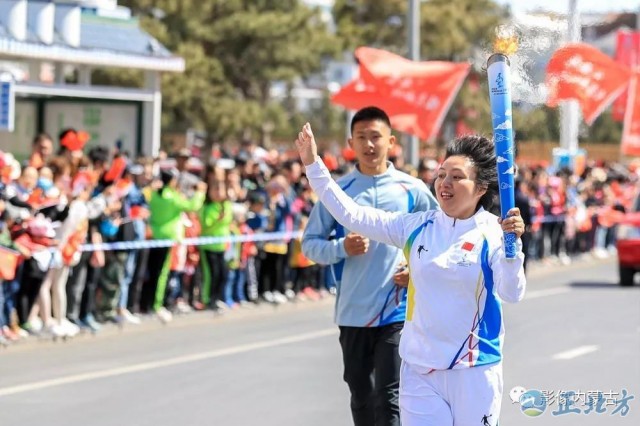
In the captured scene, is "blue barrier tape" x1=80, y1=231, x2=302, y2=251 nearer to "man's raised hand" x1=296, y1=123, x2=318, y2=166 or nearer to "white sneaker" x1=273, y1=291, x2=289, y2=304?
"white sneaker" x1=273, y1=291, x2=289, y2=304

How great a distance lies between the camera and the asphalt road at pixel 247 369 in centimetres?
1009

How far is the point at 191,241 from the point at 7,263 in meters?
3.58

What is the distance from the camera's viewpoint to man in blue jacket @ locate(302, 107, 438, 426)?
760cm

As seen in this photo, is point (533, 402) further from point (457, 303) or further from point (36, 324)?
point (36, 324)

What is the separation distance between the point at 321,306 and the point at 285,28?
862 inches

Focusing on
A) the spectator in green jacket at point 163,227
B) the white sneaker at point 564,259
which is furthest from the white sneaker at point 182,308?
the white sneaker at point 564,259

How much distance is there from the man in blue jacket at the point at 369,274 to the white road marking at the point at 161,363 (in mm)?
3954

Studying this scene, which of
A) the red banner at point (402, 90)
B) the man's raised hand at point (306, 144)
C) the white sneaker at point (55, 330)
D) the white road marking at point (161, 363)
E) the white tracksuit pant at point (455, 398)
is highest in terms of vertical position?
the red banner at point (402, 90)

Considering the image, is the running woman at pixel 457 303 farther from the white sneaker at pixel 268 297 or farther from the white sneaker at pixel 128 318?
the white sneaker at pixel 268 297

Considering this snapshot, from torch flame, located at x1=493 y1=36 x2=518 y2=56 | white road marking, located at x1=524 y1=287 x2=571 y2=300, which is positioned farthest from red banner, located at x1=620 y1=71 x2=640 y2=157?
torch flame, located at x1=493 y1=36 x2=518 y2=56

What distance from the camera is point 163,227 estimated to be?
1577 cm

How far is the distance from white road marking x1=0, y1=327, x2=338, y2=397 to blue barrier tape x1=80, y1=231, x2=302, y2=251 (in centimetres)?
166

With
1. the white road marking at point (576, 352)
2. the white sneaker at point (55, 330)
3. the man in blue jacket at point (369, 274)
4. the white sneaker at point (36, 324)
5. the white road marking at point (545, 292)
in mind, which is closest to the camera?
the man in blue jacket at point (369, 274)

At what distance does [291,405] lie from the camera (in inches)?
412
